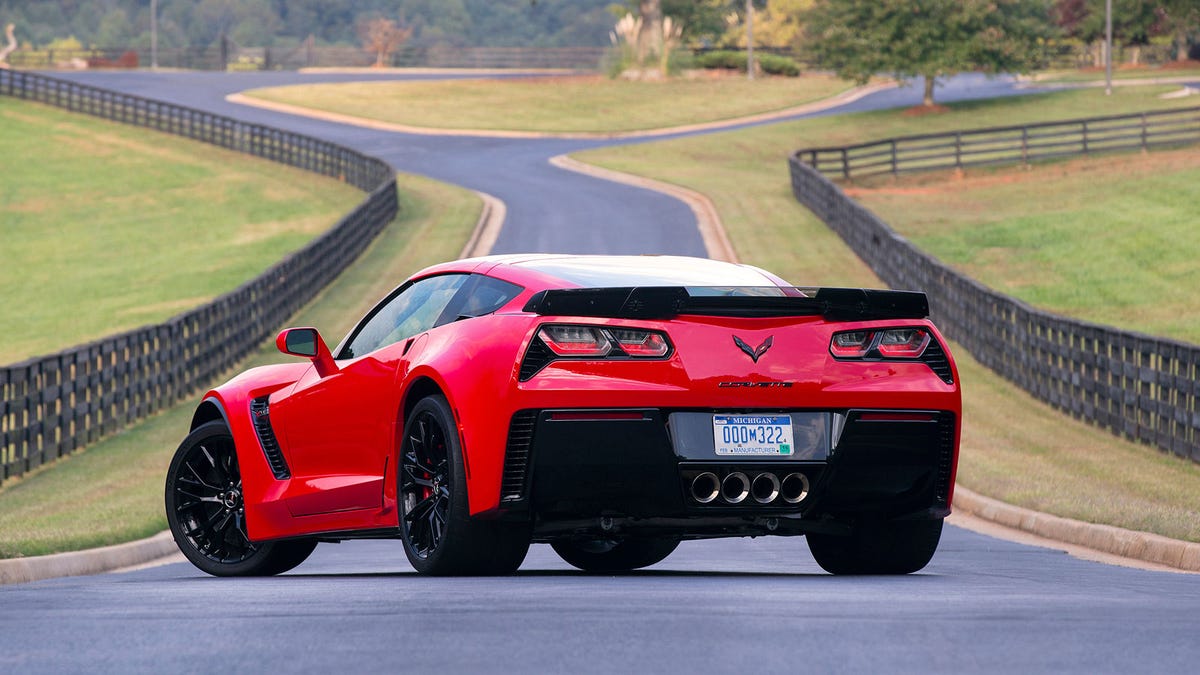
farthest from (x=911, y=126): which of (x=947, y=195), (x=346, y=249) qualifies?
(x=346, y=249)

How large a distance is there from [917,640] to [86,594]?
3.75 metres

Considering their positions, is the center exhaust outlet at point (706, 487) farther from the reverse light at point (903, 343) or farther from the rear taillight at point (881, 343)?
the reverse light at point (903, 343)

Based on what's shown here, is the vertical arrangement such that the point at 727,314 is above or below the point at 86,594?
above

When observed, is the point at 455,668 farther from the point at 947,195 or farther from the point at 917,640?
the point at 947,195

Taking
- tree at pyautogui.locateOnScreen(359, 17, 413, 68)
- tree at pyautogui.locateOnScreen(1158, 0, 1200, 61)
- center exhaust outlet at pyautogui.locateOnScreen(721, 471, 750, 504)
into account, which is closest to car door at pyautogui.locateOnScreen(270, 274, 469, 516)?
center exhaust outlet at pyautogui.locateOnScreen(721, 471, 750, 504)

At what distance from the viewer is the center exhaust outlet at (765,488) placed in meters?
7.75

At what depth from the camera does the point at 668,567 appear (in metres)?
10.3

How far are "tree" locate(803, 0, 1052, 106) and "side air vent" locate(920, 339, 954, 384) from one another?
67.8m

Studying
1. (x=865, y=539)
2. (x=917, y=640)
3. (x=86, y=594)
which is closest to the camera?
(x=917, y=640)

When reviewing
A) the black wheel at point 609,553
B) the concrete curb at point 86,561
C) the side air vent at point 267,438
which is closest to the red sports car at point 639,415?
the side air vent at point 267,438

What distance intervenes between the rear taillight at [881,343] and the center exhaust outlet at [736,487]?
68cm

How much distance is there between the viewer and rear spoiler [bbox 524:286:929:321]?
7648 millimetres

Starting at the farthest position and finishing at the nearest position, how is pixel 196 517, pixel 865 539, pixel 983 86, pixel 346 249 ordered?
1. pixel 983 86
2. pixel 346 249
3. pixel 196 517
4. pixel 865 539

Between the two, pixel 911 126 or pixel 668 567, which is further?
pixel 911 126
